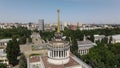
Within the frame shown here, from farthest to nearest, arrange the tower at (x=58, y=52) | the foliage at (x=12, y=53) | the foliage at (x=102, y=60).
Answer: the foliage at (x=12, y=53) < the foliage at (x=102, y=60) < the tower at (x=58, y=52)

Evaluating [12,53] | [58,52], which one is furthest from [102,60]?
[12,53]

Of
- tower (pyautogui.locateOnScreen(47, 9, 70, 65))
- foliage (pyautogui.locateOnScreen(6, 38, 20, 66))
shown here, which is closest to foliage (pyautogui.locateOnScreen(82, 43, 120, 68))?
tower (pyautogui.locateOnScreen(47, 9, 70, 65))

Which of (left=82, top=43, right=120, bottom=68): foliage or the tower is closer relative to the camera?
the tower

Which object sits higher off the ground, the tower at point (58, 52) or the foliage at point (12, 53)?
the tower at point (58, 52)

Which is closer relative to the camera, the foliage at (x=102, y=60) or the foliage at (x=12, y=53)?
the foliage at (x=102, y=60)

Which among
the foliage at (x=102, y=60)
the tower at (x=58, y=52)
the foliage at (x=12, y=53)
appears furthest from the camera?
the foliage at (x=12, y=53)

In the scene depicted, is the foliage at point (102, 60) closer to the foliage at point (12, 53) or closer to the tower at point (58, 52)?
the tower at point (58, 52)

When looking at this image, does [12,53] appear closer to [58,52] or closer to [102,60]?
[58,52]

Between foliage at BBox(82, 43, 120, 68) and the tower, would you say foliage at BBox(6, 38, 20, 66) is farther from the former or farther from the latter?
foliage at BBox(82, 43, 120, 68)

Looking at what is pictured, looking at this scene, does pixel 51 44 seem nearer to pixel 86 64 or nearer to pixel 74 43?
pixel 86 64

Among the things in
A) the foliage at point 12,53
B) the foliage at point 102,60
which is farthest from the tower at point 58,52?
the foliage at point 12,53

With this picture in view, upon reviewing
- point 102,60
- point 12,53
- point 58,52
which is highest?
point 58,52

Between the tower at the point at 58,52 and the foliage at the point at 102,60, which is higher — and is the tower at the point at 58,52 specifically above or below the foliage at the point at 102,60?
above
